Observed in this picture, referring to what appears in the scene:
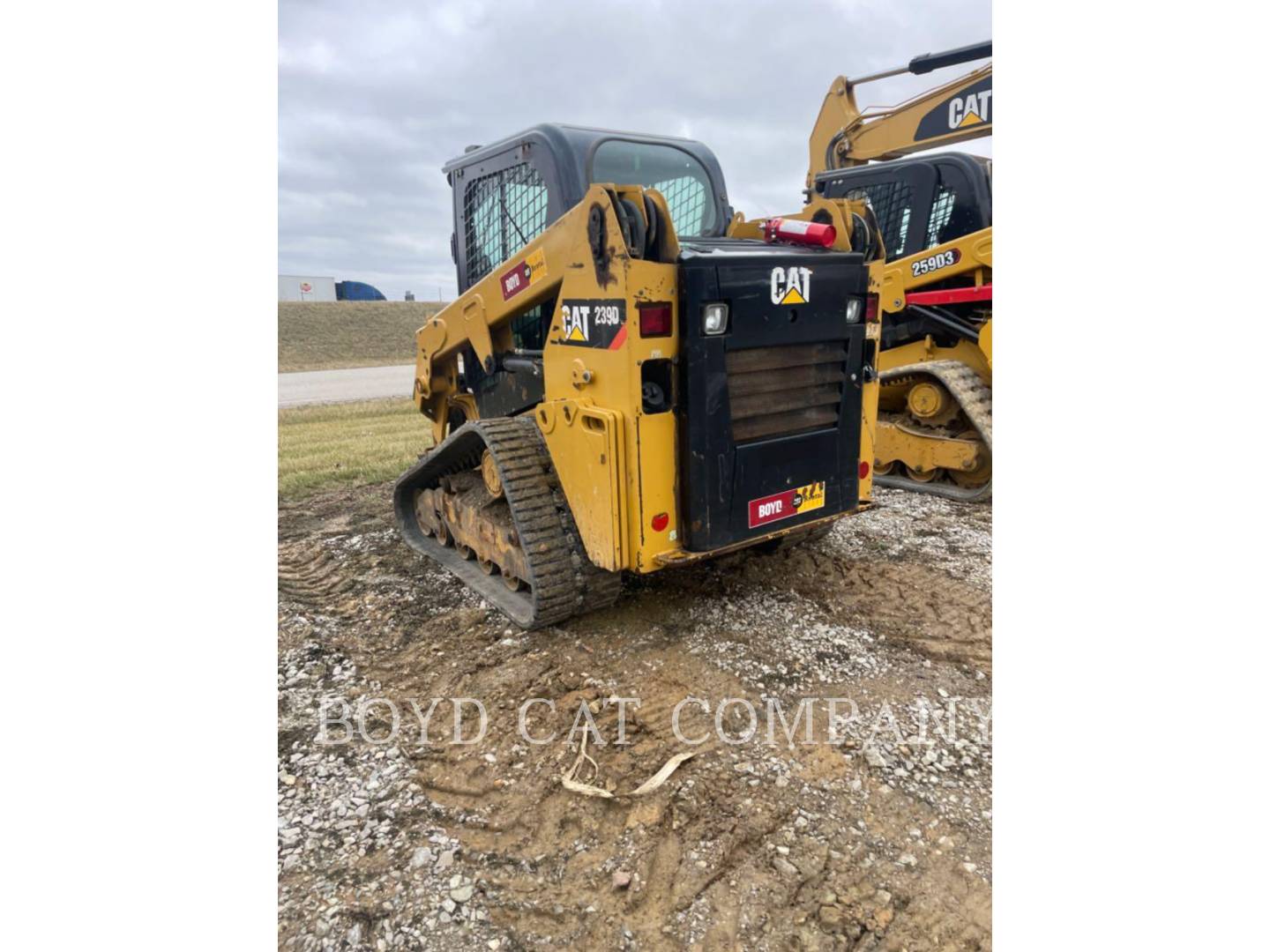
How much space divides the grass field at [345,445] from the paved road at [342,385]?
2.40 meters

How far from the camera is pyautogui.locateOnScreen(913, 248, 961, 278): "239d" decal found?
6.12 meters

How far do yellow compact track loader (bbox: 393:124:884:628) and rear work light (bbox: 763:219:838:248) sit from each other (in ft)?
0.16

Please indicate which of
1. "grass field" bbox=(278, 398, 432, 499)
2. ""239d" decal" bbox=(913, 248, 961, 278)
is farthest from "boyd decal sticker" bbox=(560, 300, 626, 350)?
"grass field" bbox=(278, 398, 432, 499)

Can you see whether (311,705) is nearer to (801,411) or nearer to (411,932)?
(411,932)

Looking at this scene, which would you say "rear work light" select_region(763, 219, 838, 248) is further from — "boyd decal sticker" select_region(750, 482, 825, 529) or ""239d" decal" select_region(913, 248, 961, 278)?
""239d" decal" select_region(913, 248, 961, 278)

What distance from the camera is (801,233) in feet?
12.2

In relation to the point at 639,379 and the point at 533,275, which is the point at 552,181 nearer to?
the point at 533,275

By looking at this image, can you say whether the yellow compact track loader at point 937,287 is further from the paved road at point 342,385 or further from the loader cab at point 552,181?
the paved road at point 342,385

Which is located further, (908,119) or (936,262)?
(908,119)

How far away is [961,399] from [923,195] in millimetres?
1780

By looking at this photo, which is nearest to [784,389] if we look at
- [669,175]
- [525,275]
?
[525,275]

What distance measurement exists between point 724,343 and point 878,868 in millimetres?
1956

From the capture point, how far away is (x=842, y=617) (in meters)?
3.91

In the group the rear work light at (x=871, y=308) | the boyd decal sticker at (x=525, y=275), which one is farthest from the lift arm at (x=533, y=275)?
the rear work light at (x=871, y=308)
